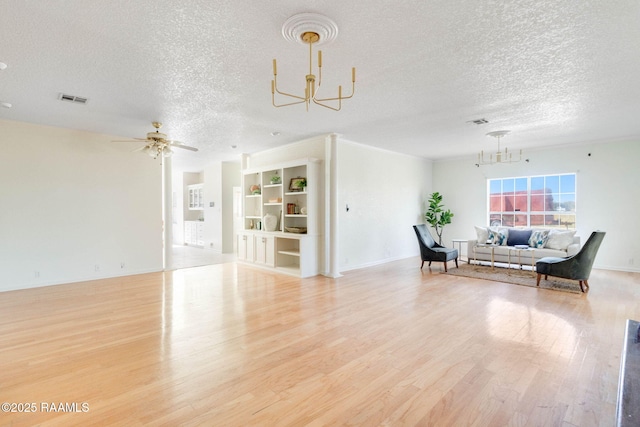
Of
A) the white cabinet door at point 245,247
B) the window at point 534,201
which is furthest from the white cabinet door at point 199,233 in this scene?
the window at point 534,201

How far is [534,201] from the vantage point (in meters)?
7.48

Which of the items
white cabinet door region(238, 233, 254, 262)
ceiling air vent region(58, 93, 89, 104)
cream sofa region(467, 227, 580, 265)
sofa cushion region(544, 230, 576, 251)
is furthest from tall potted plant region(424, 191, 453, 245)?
ceiling air vent region(58, 93, 89, 104)

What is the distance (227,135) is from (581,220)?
308 inches

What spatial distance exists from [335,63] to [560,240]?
20.0ft

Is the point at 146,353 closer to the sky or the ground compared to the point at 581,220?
closer to the ground

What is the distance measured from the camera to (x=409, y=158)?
27.2ft

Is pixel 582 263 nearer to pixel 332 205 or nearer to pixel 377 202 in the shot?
pixel 377 202

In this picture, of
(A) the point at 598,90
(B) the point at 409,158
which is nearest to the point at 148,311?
(A) the point at 598,90

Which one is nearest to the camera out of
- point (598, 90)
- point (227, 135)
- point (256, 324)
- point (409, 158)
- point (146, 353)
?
point (146, 353)

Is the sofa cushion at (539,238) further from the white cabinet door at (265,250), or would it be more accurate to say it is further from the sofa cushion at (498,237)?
the white cabinet door at (265,250)

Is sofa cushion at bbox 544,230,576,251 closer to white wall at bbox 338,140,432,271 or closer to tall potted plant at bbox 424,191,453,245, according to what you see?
tall potted plant at bbox 424,191,453,245

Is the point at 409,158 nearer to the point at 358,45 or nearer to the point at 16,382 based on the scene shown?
the point at 358,45

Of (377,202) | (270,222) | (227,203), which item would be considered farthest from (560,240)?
(227,203)

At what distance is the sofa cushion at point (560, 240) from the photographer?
616 centimetres
